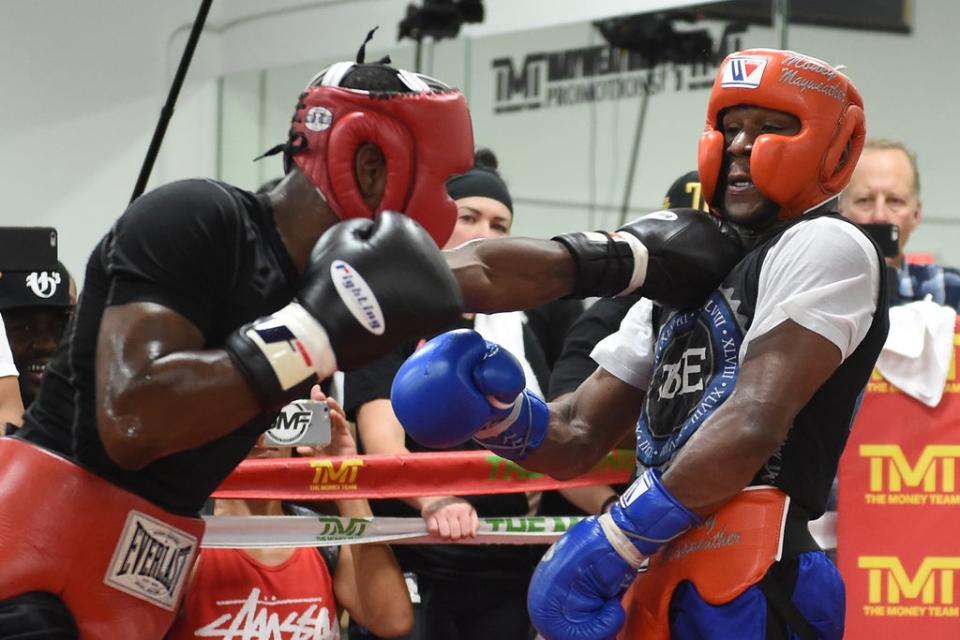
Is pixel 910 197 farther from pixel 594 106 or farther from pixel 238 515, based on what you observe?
pixel 594 106

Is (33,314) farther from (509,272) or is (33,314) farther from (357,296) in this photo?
(357,296)

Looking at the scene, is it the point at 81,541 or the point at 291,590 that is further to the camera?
the point at 291,590

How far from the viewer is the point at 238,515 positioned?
120 inches

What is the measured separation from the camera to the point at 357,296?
1799 millimetres

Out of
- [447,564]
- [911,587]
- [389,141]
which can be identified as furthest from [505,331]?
[389,141]

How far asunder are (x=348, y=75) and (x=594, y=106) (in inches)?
182

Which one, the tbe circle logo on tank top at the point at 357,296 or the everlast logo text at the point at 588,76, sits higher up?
the tbe circle logo on tank top at the point at 357,296

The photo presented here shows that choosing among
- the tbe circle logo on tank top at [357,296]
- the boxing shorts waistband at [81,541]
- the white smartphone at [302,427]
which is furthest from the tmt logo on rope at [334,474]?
the tbe circle logo on tank top at [357,296]

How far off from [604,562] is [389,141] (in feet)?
2.57

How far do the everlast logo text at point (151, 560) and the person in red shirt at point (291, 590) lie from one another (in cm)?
71

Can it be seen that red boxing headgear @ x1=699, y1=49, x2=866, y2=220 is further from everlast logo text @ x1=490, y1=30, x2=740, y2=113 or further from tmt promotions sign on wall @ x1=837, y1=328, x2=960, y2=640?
everlast logo text @ x1=490, y1=30, x2=740, y2=113

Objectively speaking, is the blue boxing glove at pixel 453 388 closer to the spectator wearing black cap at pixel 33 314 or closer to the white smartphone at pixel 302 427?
the white smartphone at pixel 302 427

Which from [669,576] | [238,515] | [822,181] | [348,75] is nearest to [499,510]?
[238,515]

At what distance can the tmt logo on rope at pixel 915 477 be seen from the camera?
3.23m
